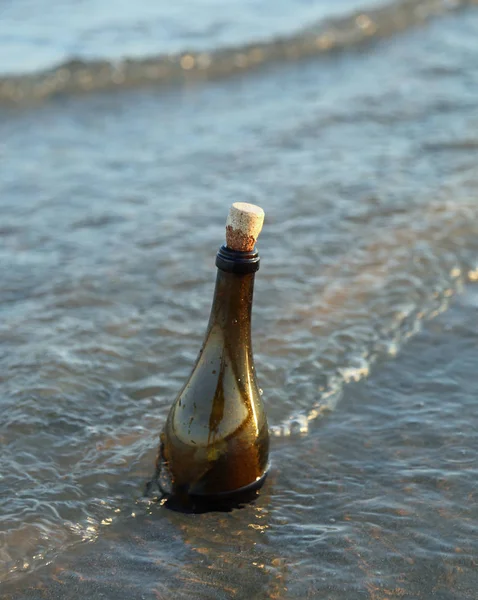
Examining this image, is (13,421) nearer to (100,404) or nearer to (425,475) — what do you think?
(100,404)

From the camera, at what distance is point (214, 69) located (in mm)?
→ 9414

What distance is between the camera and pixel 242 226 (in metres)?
2.28

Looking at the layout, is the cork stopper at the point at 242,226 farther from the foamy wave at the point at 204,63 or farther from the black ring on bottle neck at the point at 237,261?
the foamy wave at the point at 204,63

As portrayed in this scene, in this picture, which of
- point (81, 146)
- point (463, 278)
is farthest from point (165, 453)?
point (81, 146)

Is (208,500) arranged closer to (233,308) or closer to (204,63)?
(233,308)

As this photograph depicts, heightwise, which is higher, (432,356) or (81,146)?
(81,146)

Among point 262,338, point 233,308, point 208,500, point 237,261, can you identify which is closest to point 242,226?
point 237,261

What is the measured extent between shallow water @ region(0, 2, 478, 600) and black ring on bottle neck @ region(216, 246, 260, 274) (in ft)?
2.73

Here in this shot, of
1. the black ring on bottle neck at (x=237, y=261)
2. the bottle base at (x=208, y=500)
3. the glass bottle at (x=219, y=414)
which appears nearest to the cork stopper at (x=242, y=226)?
the black ring on bottle neck at (x=237, y=261)

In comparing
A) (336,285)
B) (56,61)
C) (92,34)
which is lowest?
(336,285)

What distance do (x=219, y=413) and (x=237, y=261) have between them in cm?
49

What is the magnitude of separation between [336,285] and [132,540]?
2241 millimetres

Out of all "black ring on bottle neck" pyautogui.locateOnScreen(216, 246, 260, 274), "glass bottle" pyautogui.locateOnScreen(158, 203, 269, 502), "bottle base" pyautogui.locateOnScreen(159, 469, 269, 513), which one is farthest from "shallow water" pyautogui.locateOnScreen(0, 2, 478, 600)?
"black ring on bottle neck" pyautogui.locateOnScreen(216, 246, 260, 274)

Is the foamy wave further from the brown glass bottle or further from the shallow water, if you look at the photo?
the brown glass bottle
